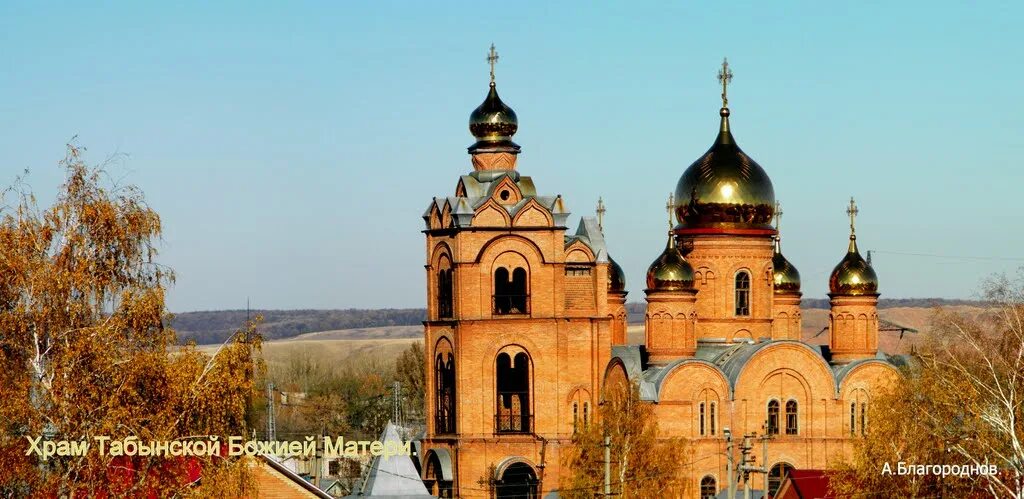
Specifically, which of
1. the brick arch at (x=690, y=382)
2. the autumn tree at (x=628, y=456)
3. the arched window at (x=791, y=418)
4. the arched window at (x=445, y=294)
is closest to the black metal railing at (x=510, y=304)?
the arched window at (x=445, y=294)

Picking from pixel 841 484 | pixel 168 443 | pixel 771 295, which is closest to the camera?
pixel 168 443

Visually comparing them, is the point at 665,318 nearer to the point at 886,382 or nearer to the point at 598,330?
the point at 598,330

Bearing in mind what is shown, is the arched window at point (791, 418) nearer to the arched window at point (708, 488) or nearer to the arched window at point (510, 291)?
the arched window at point (708, 488)

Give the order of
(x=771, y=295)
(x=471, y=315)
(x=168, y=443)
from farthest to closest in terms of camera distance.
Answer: (x=771, y=295) → (x=471, y=315) → (x=168, y=443)

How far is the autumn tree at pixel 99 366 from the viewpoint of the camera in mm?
26594

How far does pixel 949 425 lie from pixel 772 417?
12034 millimetres

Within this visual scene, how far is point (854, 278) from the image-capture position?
50.6 meters

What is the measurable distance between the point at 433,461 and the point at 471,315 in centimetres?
379

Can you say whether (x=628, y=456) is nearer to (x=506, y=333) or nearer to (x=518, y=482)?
(x=518, y=482)

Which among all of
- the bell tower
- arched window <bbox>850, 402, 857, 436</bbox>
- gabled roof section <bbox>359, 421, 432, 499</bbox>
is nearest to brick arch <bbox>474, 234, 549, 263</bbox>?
→ the bell tower

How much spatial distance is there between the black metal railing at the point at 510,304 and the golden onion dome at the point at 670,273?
3703mm

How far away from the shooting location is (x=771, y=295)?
52031 millimetres

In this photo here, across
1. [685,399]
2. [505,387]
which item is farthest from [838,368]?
[505,387]

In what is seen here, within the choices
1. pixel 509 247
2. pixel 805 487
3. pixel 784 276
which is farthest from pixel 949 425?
pixel 784 276
